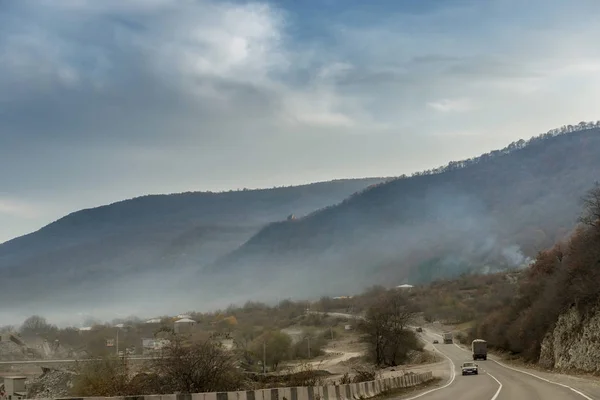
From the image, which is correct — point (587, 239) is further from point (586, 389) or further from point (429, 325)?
point (429, 325)

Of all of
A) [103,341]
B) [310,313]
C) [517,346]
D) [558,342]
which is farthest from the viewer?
[310,313]

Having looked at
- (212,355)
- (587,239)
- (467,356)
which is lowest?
(467,356)

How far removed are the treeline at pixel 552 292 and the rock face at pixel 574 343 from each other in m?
1.06

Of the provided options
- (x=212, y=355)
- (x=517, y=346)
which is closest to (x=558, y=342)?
(x=517, y=346)

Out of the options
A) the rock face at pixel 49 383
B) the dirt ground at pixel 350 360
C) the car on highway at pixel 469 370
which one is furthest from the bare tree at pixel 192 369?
the dirt ground at pixel 350 360

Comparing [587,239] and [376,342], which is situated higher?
[587,239]

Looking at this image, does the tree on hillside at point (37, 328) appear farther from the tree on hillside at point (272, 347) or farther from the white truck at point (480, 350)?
the white truck at point (480, 350)

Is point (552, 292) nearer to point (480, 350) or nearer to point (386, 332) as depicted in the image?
point (480, 350)

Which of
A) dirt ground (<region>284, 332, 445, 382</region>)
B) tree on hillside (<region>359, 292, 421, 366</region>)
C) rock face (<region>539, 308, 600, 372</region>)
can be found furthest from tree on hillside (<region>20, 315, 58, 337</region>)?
rock face (<region>539, 308, 600, 372</region>)

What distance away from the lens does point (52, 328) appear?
16038 cm

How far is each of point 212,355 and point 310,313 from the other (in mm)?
142703

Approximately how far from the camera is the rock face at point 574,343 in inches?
2152

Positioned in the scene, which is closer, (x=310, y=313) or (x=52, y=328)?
(x=52, y=328)

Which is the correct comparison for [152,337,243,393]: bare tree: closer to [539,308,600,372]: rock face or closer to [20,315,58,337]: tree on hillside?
[539,308,600,372]: rock face
